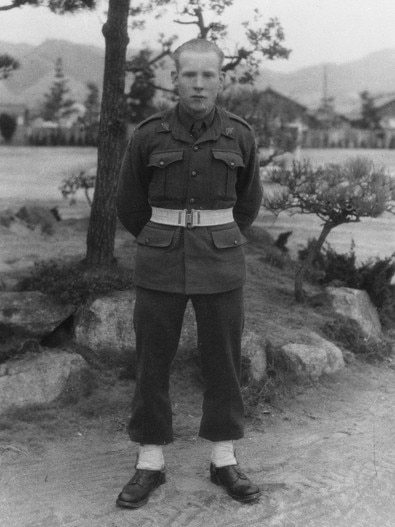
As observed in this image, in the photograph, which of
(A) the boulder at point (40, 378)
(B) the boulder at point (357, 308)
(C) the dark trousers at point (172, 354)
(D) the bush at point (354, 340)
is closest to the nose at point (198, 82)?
(C) the dark trousers at point (172, 354)

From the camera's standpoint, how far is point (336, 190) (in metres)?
5.51

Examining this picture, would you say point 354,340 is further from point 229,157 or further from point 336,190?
point 229,157

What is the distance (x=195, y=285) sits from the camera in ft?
10.7

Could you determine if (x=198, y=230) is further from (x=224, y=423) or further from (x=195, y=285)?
(x=224, y=423)

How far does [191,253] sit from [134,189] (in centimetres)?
42

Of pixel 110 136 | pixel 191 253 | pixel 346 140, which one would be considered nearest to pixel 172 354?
pixel 191 253

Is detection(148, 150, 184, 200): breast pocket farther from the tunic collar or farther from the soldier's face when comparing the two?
the soldier's face

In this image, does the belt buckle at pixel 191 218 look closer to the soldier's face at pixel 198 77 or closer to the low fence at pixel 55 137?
the soldier's face at pixel 198 77

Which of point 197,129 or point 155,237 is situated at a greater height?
point 197,129

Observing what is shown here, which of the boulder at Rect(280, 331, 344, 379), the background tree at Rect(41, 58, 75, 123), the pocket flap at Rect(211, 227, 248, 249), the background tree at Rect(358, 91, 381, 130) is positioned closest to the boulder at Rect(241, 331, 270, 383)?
the boulder at Rect(280, 331, 344, 379)

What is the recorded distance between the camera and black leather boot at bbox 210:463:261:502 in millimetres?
3305

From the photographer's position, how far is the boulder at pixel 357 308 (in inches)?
230

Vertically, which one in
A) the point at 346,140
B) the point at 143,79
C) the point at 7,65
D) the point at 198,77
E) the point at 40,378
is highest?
the point at 346,140

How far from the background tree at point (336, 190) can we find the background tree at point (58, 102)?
32.7 meters
